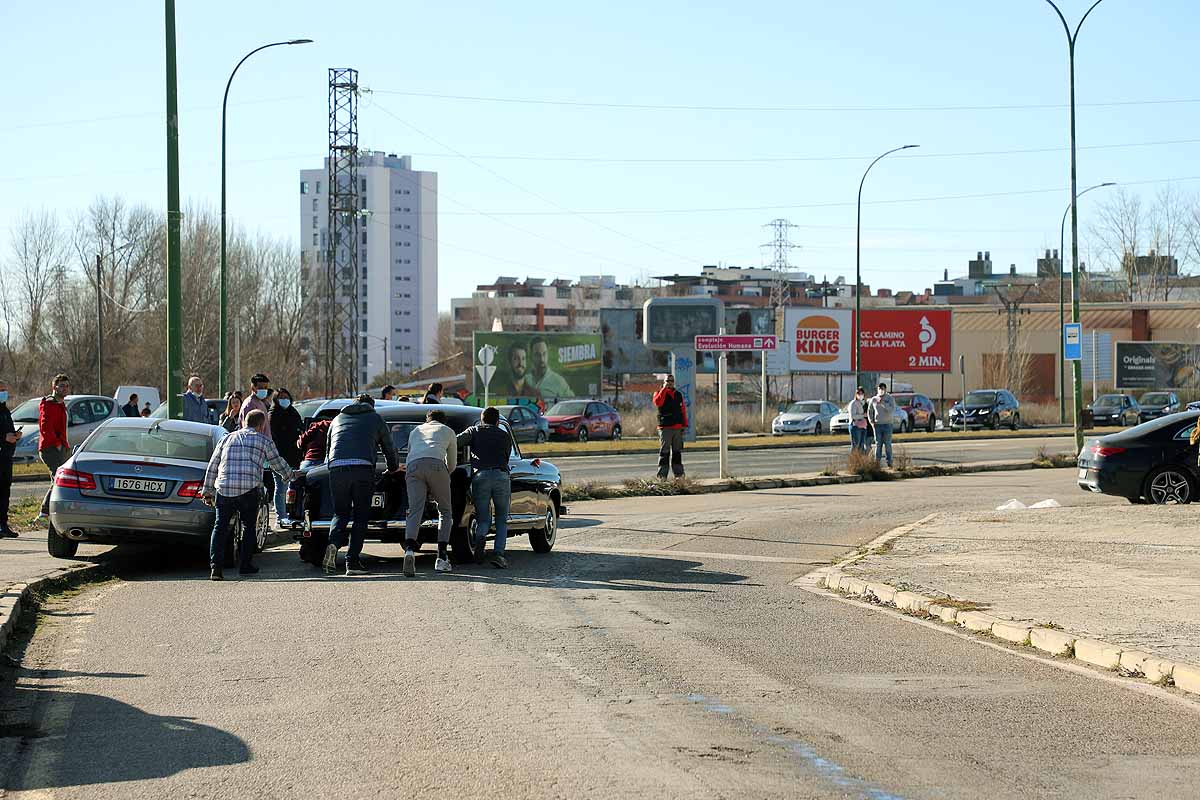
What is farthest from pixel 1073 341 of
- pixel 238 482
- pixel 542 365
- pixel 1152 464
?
pixel 542 365

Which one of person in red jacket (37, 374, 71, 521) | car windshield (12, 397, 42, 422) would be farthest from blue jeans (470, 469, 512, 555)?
car windshield (12, 397, 42, 422)

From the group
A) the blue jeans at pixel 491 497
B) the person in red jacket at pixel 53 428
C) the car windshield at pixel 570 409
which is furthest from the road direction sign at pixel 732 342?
the car windshield at pixel 570 409

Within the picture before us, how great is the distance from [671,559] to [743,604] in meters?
3.70

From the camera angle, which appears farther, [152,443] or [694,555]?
[694,555]

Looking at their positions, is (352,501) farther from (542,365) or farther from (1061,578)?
(542,365)

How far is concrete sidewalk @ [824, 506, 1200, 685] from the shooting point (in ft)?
32.8

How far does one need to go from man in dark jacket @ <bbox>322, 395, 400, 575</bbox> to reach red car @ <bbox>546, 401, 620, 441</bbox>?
37032 millimetres

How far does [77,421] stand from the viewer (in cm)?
3475

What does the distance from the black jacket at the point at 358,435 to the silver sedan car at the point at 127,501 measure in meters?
1.37

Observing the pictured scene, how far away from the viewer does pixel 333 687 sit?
8258mm

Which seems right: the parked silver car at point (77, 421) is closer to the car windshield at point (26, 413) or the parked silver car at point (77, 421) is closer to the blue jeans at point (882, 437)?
the car windshield at point (26, 413)

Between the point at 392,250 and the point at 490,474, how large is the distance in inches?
5984

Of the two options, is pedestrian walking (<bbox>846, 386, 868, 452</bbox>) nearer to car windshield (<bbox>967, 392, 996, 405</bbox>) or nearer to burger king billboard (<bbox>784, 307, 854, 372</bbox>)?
car windshield (<bbox>967, 392, 996, 405</bbox>)

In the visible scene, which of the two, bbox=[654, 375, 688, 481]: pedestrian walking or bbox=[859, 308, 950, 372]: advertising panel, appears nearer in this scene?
bbox=[654, 375, 688, 481]: pedestrian walking
